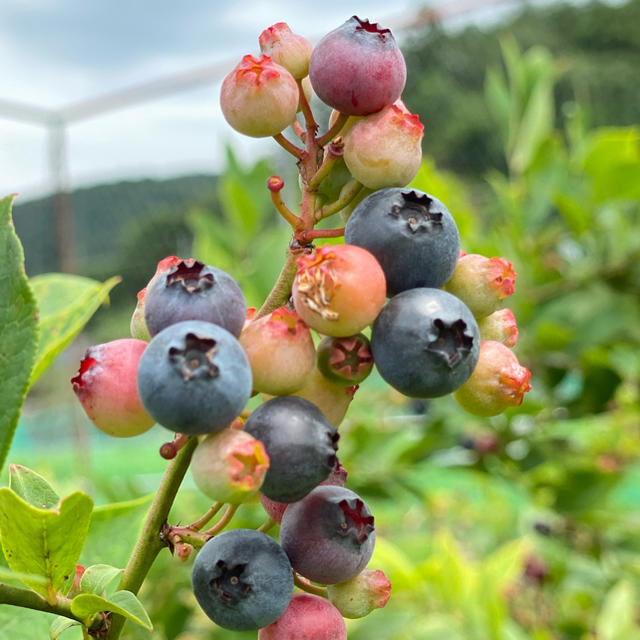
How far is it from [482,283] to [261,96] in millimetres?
159

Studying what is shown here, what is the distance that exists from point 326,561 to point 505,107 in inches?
66.0

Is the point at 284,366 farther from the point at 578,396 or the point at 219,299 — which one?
the point at 578,396

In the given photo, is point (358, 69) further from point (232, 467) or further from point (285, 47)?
point (232, 467)

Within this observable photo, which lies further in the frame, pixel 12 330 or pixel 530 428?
pixel 530 428

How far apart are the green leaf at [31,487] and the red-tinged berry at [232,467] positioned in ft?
0.43

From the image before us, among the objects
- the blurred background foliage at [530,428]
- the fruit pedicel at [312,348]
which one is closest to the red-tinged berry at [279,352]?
the fruit pedicel at [312,348]

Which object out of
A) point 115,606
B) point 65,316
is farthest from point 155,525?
point 65,316

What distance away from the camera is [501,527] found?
2.27 metres

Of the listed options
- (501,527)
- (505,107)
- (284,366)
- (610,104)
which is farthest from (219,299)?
(610,104)

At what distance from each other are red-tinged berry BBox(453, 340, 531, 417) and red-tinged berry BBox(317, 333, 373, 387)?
0.22ft

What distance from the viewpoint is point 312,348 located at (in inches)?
15.1

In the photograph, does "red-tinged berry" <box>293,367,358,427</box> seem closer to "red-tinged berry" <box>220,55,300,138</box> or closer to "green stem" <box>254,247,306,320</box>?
"green stem" <box>254,247,306,320</box>

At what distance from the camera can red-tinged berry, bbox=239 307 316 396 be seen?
37cm

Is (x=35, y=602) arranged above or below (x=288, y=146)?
below
